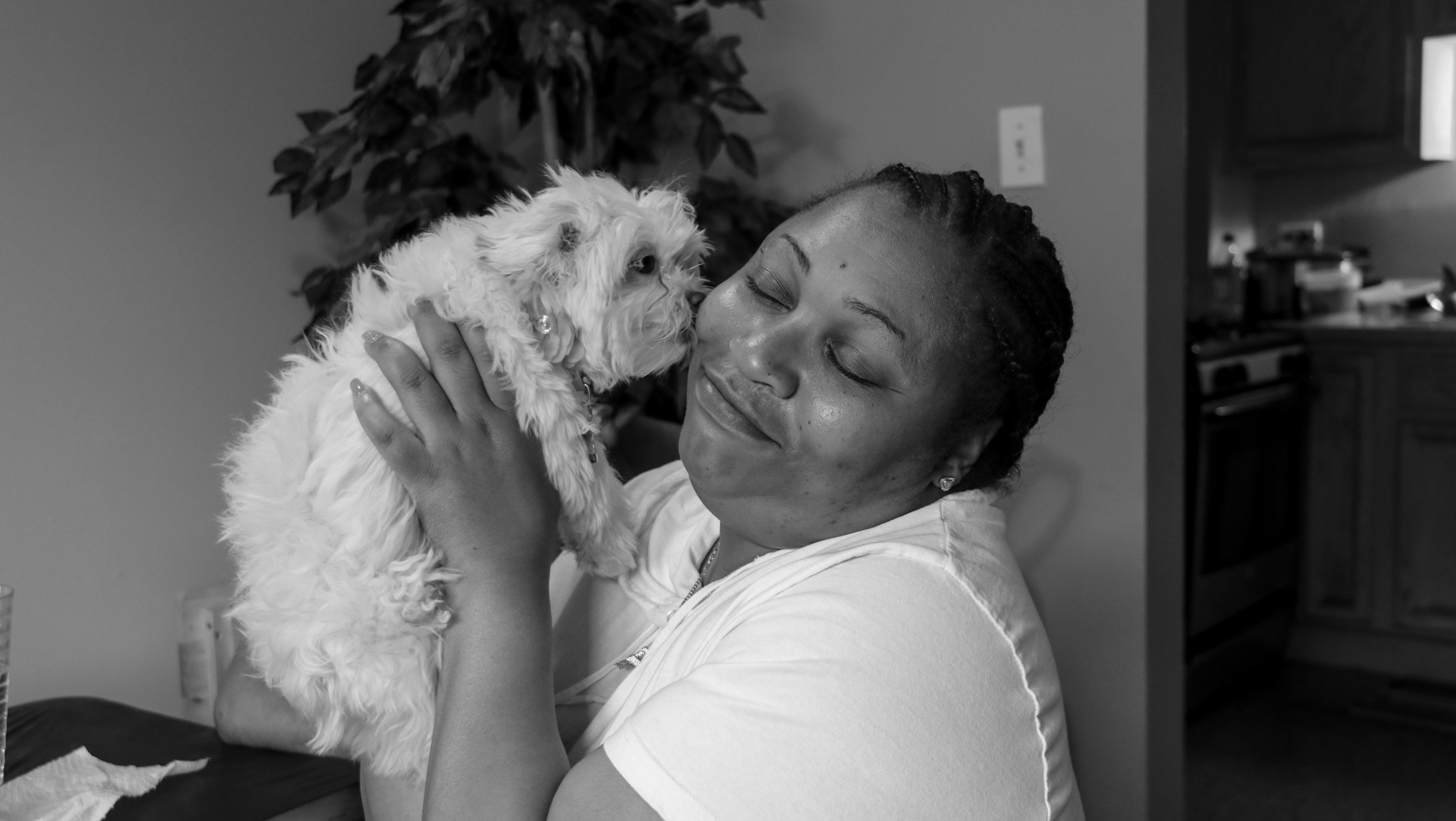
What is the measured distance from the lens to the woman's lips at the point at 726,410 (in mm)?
1035

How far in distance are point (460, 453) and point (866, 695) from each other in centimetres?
44

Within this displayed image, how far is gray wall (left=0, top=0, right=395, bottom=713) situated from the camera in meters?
1.90

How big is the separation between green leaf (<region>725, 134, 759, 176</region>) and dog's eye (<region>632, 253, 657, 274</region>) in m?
1.11

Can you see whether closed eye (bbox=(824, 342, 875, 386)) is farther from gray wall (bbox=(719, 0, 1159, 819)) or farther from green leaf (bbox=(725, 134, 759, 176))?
green leaf (bbox=(725, 134, 759, 176))

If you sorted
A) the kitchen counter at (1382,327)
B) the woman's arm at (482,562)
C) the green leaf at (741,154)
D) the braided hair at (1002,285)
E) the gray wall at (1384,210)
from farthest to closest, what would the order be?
the gray wall at (1384,210)
the kitchen counter at (1382,327)
the green leaf at (741,154)
the braided hair at (1002,285)
the woman's arm at (482,562)

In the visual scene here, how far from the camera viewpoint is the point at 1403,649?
4.21 metres

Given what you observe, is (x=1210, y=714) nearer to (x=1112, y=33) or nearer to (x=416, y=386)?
(x=1112, y=33)

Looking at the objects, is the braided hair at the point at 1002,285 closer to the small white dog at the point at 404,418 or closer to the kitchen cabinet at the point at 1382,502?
the small white dog at the point at 404,418

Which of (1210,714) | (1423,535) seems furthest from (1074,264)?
(1423,535)

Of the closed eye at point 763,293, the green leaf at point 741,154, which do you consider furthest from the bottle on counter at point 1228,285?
the closed eye at point 763,293

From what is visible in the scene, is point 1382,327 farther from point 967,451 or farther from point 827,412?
point 827,412

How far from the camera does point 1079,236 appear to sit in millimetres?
2191

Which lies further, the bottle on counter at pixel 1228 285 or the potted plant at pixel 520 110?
the bottle on counter at pixel 1228 285

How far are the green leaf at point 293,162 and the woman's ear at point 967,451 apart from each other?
1.41m
